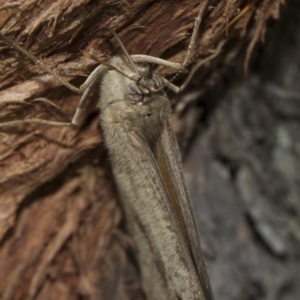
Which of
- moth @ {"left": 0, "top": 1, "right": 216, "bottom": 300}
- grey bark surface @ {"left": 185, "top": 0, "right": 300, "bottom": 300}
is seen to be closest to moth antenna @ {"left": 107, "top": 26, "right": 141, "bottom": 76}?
moth @ {"left": 0, "top": 1, "right": 216, "bottom": 300}

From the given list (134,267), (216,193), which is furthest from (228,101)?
(134,267)

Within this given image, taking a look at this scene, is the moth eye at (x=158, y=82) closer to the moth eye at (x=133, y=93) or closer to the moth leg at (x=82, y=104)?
the moth eye at (x=133, y=93)

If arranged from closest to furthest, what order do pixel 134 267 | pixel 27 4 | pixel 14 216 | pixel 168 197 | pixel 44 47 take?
pixel 27 4 < pixel 44 47 < pixel 168 197 < pixel 14 216 < pixel 134 267

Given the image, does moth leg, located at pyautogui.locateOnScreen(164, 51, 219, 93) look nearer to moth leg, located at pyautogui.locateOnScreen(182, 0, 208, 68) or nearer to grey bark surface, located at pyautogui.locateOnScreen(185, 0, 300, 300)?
moth leg, located at pyautogui.locateOnScreen(182, 0, 208, 68)

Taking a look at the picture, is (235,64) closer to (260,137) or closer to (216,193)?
(260,137)

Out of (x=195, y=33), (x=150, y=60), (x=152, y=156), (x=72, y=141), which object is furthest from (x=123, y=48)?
(x=72, y=141)

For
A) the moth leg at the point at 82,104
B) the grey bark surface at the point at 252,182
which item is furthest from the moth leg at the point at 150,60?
the grey bark surface at the point at 252,182

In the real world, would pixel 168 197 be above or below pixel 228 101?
above
